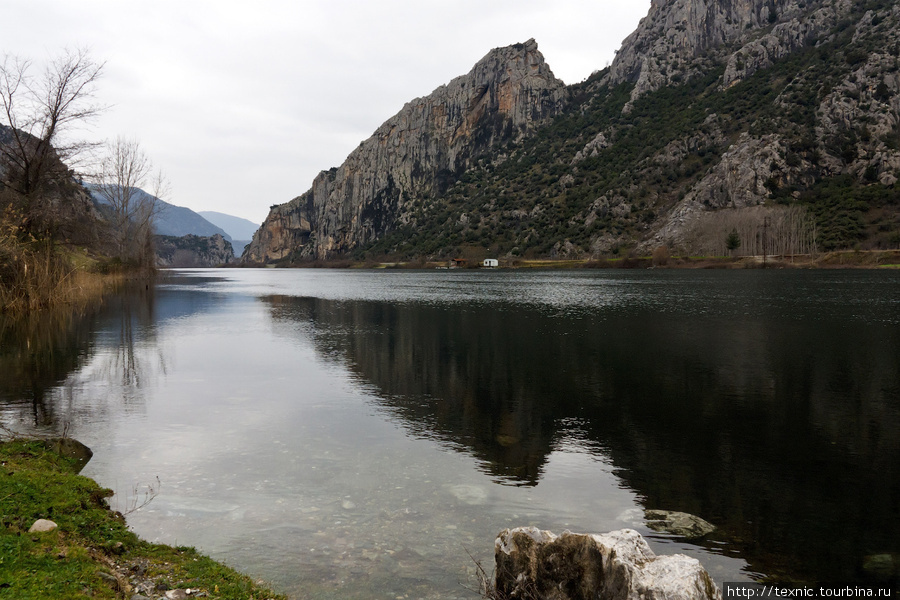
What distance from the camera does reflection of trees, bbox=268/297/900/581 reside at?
7.66 m

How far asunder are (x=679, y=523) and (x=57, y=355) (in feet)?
68.5

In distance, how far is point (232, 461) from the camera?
9664mm

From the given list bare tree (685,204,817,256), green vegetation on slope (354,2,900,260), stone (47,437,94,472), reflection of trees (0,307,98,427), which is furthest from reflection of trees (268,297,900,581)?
green vegetation on slope (354,2,900,260)

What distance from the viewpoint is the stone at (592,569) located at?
4.60 meters

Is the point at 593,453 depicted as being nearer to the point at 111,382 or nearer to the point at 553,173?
the point at 111,382

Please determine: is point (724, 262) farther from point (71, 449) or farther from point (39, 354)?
point (71, 449)

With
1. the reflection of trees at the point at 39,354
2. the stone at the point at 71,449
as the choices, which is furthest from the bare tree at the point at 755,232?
the stone at the point at 71,449

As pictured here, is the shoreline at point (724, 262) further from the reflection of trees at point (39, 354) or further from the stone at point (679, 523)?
the reflection of trees at point (39, 354)

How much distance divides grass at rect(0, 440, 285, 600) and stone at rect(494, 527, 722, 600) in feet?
7.96

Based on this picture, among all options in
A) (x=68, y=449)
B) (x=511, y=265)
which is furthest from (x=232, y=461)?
(x=511, y=265)

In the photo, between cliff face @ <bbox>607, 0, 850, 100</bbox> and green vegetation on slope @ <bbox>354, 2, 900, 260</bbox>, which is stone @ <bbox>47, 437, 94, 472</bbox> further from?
cliff face @ <bbox>607, 0, 850, 100</bbox>

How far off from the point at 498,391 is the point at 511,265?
12655 centimetres

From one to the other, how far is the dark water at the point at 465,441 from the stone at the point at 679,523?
168 mm

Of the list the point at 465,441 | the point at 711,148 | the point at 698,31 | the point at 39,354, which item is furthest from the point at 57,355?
the point at 698,31
